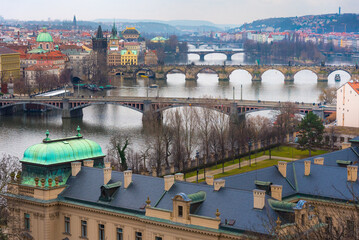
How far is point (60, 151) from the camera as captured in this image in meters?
34.5

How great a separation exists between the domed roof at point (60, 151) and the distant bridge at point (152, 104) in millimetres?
41457

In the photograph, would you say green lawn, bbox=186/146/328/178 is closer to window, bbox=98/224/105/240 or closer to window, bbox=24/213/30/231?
window, bbox=24/213/30/231

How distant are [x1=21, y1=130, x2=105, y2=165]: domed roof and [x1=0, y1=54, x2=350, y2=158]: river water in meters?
25.1

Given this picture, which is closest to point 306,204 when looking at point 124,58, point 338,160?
point 338,160

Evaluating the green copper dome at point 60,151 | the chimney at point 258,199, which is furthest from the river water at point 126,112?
the chimney at point 258,199

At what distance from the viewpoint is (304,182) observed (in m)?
34.8

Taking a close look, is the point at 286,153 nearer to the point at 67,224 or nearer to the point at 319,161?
the point at 319,161

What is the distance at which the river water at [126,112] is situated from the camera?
238 ft

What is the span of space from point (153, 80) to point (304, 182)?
117 meters

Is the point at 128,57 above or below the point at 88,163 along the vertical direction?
below

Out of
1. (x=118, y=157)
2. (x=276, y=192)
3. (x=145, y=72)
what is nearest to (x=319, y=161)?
(x=276, y=192)

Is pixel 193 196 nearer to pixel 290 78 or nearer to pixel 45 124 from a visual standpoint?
pixel 45 124

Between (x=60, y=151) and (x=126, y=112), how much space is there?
6008 centimetres

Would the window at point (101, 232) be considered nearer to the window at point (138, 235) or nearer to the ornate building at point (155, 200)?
the ornate building at point (155, 200)
